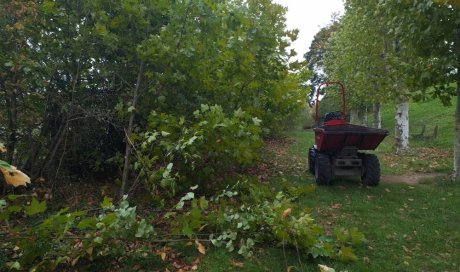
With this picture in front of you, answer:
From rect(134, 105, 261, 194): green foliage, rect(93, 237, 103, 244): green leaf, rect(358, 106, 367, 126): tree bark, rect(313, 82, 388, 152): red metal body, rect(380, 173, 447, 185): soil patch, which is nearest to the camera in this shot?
rect(93, 237, 103, 244): green leaf

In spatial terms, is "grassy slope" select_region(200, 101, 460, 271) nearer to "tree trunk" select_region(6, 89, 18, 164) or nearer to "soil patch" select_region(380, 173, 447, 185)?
"soil patch" select_region(380, 173, 447, 185)

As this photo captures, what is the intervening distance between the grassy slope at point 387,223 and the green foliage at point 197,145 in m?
1.56

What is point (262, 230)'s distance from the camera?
4.98 m

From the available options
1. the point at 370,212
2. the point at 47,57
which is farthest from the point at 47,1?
the point at 370,212

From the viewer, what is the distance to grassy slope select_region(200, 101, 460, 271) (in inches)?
180

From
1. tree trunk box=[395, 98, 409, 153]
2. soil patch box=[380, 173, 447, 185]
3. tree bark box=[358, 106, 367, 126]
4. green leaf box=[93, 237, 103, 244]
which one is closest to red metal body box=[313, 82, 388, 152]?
soil patch box=[380, 173, 447, 185]

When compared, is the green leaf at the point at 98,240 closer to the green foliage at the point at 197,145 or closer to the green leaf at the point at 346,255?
the green foliage at the point at 197,145

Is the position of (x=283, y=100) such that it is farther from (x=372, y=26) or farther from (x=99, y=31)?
(x=372, y=26)

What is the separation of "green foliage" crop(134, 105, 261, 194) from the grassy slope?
1.56m

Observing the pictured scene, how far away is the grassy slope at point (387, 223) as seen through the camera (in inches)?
180

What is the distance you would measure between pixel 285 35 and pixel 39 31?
5.01 meters

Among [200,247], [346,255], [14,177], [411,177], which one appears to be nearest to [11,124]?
[200,247]

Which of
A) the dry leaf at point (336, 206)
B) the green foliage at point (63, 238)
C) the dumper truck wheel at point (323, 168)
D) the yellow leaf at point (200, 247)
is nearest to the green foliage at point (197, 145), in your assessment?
the yellow leaf at point (200, 247)

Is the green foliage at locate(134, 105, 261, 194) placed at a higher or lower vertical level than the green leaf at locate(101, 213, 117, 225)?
higher
